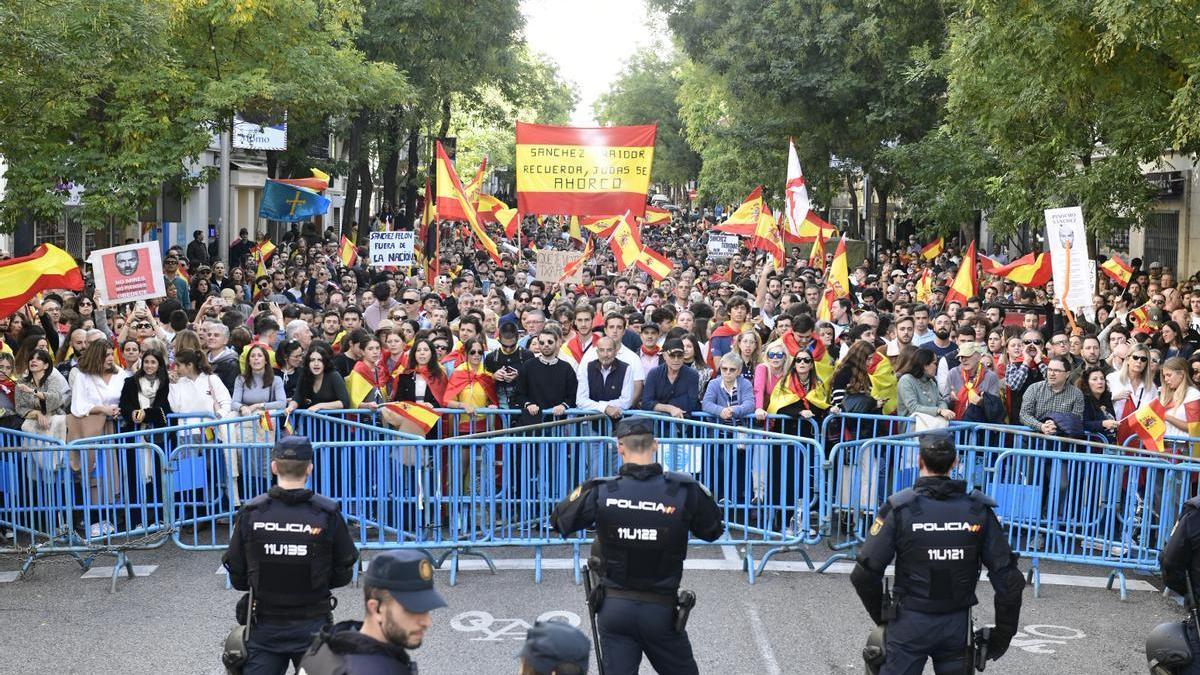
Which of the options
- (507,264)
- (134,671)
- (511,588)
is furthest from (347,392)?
(507,264)

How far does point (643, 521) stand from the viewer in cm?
630

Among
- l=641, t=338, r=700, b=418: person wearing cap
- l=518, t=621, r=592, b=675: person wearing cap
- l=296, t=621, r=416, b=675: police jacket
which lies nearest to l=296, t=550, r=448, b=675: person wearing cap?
l=296, t=621, r=416, b=675: police jacket

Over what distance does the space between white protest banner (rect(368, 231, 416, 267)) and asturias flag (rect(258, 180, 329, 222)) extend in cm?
627

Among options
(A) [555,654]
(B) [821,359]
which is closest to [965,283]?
(B) [821,359]

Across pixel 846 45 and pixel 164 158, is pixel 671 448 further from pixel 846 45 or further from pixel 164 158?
pixel 846 45

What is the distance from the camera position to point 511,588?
9578 mm

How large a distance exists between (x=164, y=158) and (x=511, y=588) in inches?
464

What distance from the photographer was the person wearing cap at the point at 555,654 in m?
4.04

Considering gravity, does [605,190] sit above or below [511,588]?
above

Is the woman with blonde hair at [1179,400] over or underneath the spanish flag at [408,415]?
over

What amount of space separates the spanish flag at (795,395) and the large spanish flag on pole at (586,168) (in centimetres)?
760

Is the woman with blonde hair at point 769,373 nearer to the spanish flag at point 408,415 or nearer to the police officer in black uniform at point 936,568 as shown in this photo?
the spanish flag at point 408,415

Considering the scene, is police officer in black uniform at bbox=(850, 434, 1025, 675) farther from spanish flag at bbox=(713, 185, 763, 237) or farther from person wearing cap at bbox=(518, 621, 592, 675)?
spanish flag at bbox=(713, 185, 763, 237)

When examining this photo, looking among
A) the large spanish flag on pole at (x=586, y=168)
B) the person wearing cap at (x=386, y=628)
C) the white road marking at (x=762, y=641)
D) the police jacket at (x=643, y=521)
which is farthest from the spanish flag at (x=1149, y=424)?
the large spanish flag on pole at (x=586, y=168)
